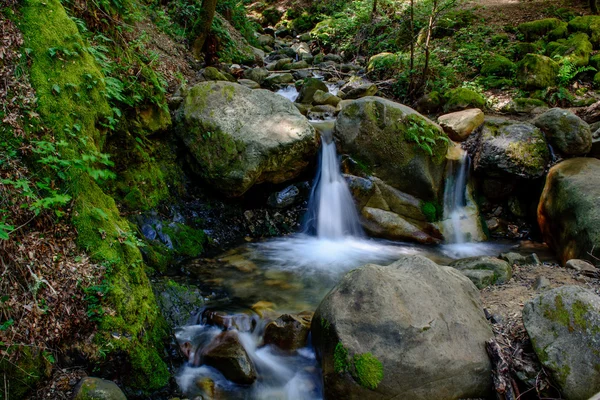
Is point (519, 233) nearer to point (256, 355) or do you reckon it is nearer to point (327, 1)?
point (256, 355)

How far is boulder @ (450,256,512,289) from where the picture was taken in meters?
5.11

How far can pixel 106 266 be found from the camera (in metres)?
3.46

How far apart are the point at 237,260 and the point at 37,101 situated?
11.9 feet

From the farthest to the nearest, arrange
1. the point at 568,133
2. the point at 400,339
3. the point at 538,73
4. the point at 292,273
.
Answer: the point at 538,73 < the point at 568,133 < the point at 292,273 < the point at 400,339

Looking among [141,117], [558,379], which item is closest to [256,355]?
[558,379]

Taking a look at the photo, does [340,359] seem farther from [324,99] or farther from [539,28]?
[539,28]

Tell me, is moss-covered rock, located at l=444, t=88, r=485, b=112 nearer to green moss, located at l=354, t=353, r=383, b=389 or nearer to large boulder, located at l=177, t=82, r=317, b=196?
large boulder, located at l=177, t=82, r=317, b=196

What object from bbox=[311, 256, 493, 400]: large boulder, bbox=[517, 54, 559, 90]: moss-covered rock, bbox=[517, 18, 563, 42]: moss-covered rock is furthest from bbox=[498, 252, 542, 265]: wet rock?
bbox=[517, 18, 563, 42]: moss-covered rock

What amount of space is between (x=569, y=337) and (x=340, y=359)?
1995 mm

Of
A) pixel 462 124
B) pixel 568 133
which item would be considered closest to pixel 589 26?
pixel 568 133

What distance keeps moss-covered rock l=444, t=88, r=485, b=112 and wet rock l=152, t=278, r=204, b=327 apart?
838cm

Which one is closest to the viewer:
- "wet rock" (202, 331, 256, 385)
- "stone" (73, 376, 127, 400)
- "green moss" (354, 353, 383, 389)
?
"stone" (73, 376, 127, 400)

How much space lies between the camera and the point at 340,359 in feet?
11.4

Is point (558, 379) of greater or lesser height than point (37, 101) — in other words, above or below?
below
